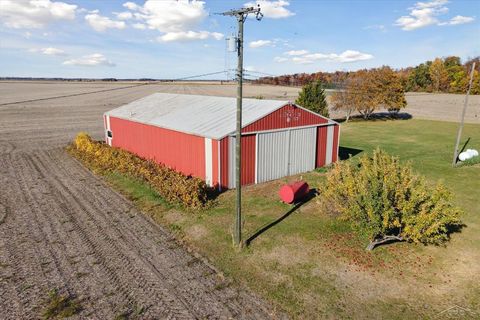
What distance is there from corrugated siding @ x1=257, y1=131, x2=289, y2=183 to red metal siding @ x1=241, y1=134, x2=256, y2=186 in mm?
449

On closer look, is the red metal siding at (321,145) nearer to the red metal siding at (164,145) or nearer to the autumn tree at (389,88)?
the red metal siding at (164,145)

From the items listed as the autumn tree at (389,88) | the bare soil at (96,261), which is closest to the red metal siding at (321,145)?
the bare soil at (96,261)

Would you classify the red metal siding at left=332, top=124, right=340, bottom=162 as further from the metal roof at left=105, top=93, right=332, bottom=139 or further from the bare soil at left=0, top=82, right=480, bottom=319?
the bare soil at left=0, top=82, right=480, bottom=319

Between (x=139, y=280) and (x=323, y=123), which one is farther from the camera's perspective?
(x=323, y=123)

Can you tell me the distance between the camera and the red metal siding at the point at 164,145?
18594 mm

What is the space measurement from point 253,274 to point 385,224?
15.4 ft

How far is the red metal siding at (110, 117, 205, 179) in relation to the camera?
1859cm

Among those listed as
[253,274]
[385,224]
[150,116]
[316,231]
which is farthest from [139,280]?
[150,116]

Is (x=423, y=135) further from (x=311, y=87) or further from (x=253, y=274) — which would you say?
(x=253, y=274)

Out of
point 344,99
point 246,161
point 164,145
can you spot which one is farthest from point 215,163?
point 344,99

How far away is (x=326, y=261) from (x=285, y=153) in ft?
32.8

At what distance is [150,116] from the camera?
24.3 meters

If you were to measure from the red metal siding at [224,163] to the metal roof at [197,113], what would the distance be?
457 millimetres

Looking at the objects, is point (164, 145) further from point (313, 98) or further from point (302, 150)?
point (313, 98)
